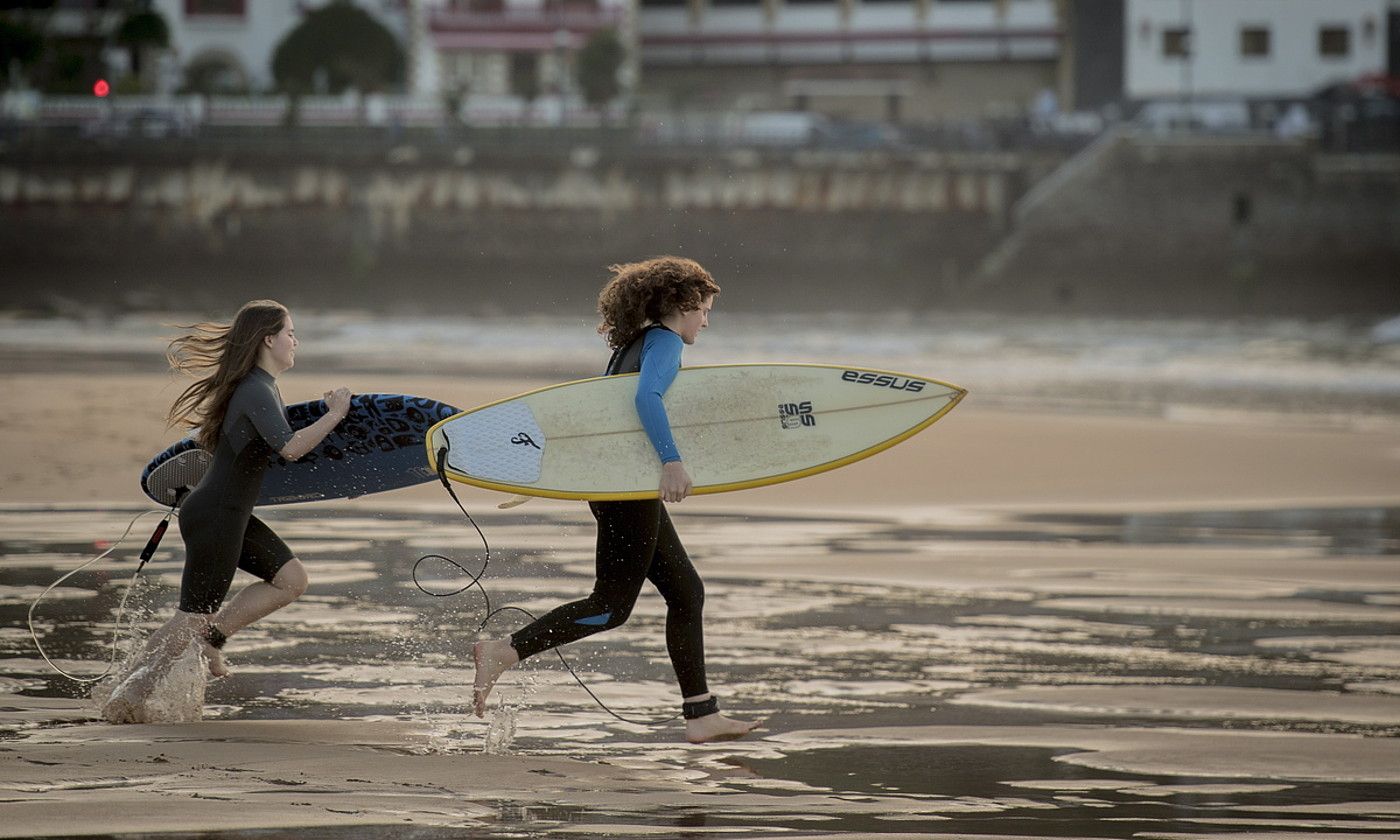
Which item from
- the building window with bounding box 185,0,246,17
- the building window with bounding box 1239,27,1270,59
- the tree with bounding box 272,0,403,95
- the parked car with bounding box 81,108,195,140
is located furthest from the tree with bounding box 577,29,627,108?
the building window with bounding box 1239,27,1270,59

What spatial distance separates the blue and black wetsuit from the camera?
5496 millimetres

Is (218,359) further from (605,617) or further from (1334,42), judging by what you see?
(1334,42)

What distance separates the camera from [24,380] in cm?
1928

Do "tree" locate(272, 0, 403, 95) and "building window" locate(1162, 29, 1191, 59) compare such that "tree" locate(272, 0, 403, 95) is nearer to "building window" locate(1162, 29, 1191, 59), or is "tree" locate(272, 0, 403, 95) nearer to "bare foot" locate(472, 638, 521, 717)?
"building window" locate(1162, 29, 1191, 59)

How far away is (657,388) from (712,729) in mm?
1045

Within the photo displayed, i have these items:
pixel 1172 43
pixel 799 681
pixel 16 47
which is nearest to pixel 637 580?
pixel 799 681

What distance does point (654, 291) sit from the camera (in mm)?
5465

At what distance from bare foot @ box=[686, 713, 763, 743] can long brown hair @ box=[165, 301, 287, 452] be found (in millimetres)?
1712

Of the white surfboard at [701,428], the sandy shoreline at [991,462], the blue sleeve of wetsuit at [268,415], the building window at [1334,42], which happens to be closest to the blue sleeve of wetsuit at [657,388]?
the white surfboard at [701,428]

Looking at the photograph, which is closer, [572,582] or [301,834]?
[301,834]

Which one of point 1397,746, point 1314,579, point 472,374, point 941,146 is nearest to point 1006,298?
point 941,146

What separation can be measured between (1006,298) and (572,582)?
108 ft

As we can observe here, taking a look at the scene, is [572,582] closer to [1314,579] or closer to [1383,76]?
[1314,579]

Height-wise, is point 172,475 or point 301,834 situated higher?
point 172,475
